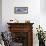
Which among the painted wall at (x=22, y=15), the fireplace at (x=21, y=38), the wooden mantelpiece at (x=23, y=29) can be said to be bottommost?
the fireplace at (x=21, y=38)

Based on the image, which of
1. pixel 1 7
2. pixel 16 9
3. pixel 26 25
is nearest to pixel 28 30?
pixel 26 25

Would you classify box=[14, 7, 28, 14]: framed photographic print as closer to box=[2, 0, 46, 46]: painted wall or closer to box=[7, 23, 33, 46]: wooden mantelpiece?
box=[2, 0, 46, 46]: painted wall

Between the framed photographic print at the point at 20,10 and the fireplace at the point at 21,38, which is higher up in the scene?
the framed photographic print at the point at 20,10

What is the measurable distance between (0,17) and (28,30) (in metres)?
1.21

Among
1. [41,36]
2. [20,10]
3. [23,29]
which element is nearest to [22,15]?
[20,10]

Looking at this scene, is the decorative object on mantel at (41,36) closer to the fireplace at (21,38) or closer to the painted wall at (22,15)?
the painted wall at (22,15)

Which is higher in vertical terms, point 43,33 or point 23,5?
point 23,5

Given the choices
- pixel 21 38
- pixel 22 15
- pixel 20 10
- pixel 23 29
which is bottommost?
pixel 21 38

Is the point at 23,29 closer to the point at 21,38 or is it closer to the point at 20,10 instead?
the point at 21,38

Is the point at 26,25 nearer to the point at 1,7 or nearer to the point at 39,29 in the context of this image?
the point at 39,29

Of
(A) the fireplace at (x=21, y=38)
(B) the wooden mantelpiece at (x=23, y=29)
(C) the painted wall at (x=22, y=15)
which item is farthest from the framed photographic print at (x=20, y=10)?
(A) the fireplace at (x=21, y=38)

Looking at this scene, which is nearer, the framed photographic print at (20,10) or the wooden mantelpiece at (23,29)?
the wooden mantelpiece at (23,29)

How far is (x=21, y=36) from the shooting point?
5711mm

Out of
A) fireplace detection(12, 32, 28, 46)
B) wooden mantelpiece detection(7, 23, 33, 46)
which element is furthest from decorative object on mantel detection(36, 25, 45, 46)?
fireplace detection(12, 32, 28, 46)
